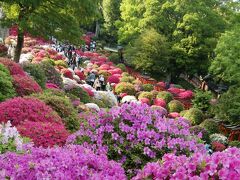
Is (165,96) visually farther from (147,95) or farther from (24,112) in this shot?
(24,112)

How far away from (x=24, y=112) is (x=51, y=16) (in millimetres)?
11797

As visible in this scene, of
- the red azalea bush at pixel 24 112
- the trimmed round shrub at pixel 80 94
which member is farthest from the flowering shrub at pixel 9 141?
the trimmed round shrub at pixel 80 94

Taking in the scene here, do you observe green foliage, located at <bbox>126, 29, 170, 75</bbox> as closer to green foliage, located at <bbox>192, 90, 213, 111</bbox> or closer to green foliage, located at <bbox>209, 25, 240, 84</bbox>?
green foliage, located at <bbox>192, 90, 213, 111</bbox>

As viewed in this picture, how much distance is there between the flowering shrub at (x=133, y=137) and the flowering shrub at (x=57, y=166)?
3.56ft

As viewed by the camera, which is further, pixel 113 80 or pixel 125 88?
pixel 113 80

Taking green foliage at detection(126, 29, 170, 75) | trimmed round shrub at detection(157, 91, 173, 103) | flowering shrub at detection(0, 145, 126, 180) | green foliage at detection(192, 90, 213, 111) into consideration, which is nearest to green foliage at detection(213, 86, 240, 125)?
green foliage at detection(192, 90, 213, 111)

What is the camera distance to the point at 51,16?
19.5 m

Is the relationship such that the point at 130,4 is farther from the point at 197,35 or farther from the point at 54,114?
the point at 54,114

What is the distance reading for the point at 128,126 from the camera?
627 centimetres

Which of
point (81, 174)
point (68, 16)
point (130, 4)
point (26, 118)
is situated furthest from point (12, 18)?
point (130, 4)

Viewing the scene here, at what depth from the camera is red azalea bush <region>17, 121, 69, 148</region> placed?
7266 mm

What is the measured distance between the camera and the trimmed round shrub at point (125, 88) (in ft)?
98.2

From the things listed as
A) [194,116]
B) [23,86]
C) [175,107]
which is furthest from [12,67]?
[175,107]

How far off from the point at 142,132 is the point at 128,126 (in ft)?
0.81
